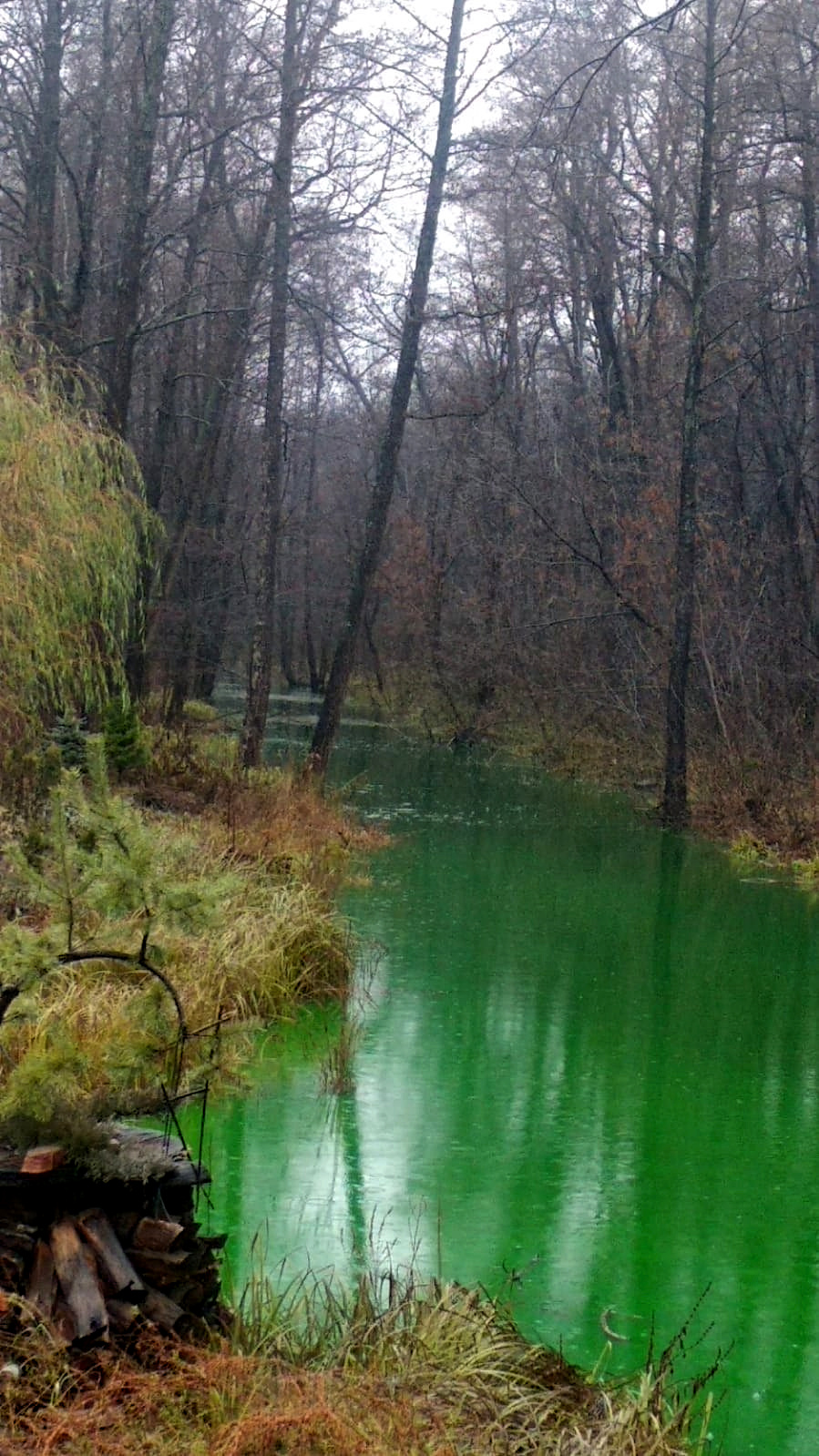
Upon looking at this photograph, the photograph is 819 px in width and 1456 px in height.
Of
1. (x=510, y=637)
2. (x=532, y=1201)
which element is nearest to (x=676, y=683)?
(x=510, y=637)

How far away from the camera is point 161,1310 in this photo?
386 centimetres

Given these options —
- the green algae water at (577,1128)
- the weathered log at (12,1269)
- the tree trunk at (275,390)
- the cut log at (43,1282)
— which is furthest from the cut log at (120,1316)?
the tree trunk at (275,390)

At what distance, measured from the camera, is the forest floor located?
342 cm

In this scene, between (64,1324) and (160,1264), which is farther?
(160,1264)

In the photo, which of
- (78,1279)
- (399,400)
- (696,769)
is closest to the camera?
(78,1279)

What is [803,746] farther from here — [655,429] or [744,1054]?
[744,1054]

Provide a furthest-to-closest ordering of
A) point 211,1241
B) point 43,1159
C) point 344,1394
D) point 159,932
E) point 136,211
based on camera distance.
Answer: point 136,211
point 159,932
point 211,1241
point 43,1159
point 344,1394

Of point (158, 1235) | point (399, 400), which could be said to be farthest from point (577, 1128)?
point (399, 400)

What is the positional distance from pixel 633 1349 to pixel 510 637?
2121 cm

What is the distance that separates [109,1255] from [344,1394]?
674mm

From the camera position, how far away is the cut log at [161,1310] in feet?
12.6

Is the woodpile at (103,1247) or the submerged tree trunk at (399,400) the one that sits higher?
the submerged tree trunk at (399,400)

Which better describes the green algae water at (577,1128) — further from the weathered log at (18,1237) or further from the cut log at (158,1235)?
the weathered log at (18,1237)

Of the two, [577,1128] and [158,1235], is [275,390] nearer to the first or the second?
[577,1128]
